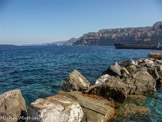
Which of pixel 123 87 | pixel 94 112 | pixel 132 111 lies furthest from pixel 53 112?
pixel 123 87

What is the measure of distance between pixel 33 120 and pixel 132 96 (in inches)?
302

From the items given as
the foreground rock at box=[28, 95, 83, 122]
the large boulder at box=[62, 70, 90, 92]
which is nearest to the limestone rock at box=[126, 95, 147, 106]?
the large boulder at box=[62, 70, 90, 92]

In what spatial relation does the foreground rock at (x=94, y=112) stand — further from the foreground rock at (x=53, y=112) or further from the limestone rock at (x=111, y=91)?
the limestone rock at (x=111, y=91)

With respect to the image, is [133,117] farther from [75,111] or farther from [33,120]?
[33,120]

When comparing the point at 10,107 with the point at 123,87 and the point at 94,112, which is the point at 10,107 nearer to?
the point at 94,112

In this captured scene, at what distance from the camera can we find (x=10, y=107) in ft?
19.6

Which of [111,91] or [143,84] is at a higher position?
[111,91]

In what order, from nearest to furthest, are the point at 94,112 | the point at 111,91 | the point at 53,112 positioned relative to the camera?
the point at 53,112
the point at 94,112
the point at 111,91

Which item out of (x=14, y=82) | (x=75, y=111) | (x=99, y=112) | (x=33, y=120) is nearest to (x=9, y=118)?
(x=33, y=120)

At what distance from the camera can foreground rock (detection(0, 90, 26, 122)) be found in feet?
19.2

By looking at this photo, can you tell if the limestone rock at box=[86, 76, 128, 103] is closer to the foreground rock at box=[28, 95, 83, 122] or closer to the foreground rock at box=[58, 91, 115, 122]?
the foreground rock at box=[58, 91, 115, 122]

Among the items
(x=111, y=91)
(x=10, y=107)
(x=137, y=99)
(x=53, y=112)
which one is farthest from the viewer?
(x=137, y=99)

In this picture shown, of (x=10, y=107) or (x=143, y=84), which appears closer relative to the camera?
(x=10, y=107)

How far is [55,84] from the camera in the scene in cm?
1366
